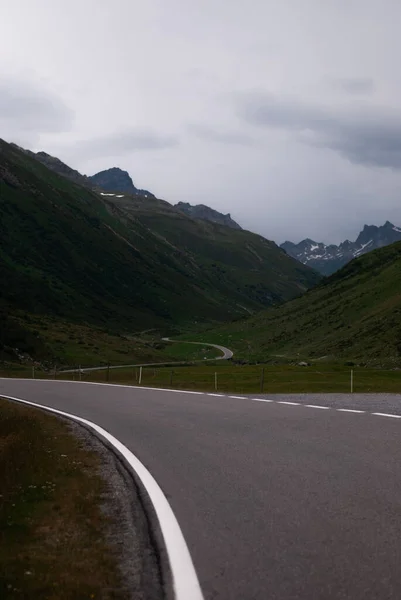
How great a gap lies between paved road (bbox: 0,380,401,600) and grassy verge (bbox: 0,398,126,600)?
0.97 m

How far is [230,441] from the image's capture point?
44.3 feet

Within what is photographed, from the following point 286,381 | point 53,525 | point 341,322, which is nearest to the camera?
point 53,525

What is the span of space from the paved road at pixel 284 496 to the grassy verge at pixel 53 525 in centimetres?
97

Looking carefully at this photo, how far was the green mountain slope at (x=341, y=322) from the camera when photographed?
92.7 m

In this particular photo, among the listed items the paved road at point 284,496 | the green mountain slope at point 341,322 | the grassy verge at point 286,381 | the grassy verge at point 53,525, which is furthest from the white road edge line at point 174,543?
the green mountain slope at point 341,322

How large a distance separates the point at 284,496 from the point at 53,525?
301 cm

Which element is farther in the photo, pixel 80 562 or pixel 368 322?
pixel 368 322

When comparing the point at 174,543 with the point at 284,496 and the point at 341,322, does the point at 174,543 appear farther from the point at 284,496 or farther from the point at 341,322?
the point at 341,322

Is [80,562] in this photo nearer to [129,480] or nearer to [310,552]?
[310,552]


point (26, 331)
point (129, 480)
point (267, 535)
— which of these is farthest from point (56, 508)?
point (26, 331)

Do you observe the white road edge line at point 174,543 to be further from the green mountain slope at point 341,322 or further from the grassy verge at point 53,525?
the green mountain slope at point 341,322

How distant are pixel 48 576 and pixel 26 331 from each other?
83994mm

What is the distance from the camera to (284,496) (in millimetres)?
8695

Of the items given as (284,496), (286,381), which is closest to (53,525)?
(284,496)
